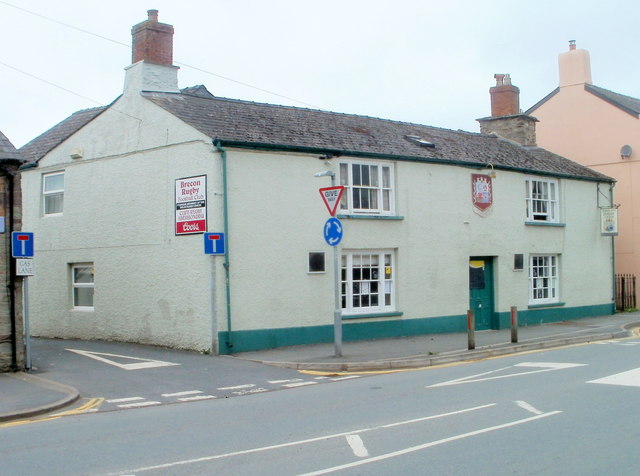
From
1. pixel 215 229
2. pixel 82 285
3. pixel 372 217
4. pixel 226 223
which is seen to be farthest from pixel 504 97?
pixel 82 285

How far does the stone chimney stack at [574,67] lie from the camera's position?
99.7ft

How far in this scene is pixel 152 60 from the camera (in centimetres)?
1895

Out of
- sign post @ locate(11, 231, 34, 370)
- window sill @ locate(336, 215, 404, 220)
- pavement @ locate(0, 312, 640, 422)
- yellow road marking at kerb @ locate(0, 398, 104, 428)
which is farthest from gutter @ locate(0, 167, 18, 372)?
window sill @ locate(336, 215, 404, 220)

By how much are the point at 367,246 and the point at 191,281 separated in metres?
4.75

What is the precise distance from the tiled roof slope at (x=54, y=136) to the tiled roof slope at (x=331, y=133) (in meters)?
3.75

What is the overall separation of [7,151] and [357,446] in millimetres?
9755

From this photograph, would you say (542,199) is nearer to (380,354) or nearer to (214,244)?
(380,354)

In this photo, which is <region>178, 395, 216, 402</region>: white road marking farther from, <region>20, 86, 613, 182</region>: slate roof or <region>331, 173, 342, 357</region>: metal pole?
<region>20, 86, 613, 182</region>: slate roof

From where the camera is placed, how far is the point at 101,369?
14.3 metres

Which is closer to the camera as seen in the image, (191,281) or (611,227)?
(191,281)

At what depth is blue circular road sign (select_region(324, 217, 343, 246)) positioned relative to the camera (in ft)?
49.5

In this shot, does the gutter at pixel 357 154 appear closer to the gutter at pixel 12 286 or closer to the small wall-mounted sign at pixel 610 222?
the small wall-mounted sign at pixel 610 222

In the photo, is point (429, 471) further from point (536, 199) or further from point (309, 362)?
point (536, 199)

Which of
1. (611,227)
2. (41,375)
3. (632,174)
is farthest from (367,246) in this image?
(632,174)
